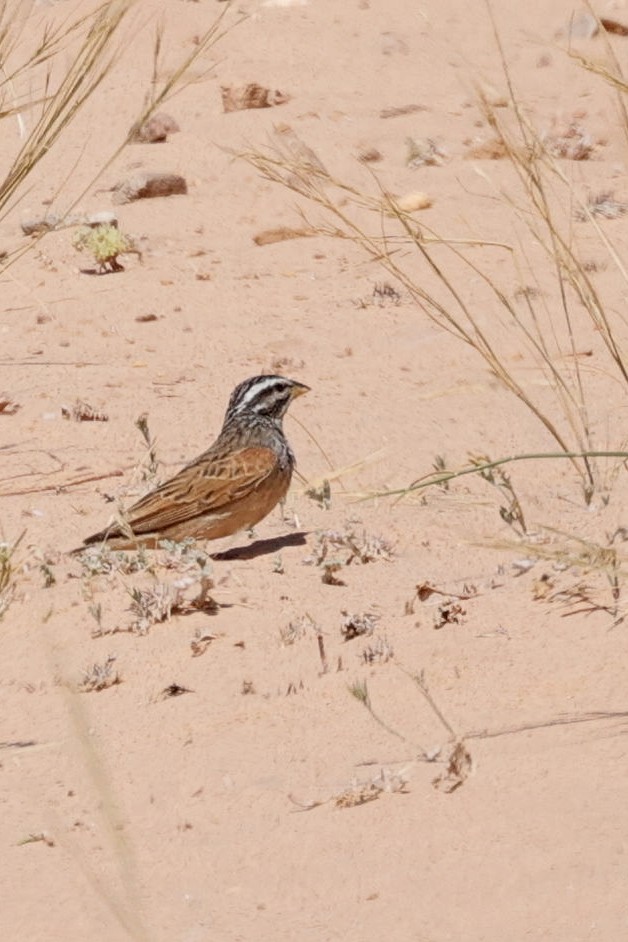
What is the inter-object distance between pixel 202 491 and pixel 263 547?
36 centimetres

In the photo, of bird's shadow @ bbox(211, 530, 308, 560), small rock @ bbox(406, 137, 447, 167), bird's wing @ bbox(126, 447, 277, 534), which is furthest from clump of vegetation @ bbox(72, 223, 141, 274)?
bird's shadow @ bbox(211, 530, 308, 560)

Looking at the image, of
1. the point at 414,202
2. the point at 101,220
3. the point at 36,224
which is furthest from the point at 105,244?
the point at 414,202

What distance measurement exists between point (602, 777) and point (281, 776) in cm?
90

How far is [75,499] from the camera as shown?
8273 millimetres

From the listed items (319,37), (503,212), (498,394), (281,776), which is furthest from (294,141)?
(281,776)

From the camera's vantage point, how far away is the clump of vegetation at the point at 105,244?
36.2 feet

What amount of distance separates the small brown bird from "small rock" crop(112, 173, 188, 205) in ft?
14.4

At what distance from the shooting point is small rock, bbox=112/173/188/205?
486 inches

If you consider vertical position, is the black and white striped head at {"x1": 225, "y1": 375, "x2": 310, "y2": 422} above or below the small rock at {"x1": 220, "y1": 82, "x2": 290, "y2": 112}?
above

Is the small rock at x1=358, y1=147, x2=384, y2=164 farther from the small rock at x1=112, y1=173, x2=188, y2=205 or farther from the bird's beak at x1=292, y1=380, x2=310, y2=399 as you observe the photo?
the bird's beak at x1=292, y1=380, x2=310, y2=399

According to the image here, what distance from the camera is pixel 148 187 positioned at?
40.5 ft

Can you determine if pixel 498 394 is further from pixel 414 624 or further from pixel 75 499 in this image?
pixel 414 624

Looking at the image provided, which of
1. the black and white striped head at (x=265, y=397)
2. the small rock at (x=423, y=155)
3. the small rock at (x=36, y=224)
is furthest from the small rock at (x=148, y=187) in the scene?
the black and white striped head at (x=265, y=397)

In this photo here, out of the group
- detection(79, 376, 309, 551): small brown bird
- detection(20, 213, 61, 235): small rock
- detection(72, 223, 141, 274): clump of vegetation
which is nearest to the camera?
detection(79, 376, 309, 551): small brown bird
